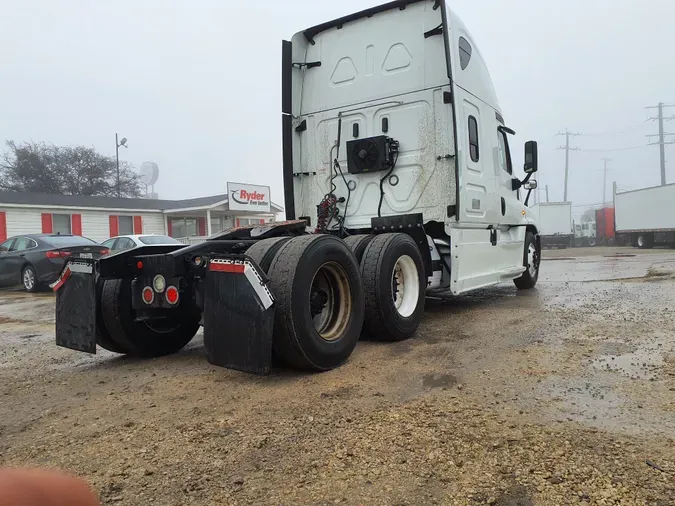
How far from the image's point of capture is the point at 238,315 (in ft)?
11.8

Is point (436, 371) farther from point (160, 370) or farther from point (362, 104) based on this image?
point (362, 104)

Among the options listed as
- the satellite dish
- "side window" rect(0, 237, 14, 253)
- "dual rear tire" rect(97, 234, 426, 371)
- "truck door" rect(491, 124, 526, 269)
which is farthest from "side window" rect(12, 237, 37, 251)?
the satellite dish

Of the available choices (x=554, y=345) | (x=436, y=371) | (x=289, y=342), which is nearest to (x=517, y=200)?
(x=554, y=345)

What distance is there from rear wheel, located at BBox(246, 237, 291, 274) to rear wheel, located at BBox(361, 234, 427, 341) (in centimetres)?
121

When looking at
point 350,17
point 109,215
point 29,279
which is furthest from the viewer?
point 109,215

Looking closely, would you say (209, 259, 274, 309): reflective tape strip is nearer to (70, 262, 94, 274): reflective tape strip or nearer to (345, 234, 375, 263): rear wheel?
(70, 262, 94, 274): reflective tape strip

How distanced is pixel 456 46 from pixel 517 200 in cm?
333

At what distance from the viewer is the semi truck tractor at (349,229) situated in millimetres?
3760

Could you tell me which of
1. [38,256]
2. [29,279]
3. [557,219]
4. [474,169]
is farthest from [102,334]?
[557,219]

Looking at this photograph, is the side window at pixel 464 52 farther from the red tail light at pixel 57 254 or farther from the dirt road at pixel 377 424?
the red tail light at pixel 57 254

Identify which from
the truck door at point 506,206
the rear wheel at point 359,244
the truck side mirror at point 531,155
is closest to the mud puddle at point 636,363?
the rear wheel at point 359,244

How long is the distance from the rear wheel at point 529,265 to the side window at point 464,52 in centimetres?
380

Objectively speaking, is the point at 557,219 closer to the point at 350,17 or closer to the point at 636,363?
the point at 350,17

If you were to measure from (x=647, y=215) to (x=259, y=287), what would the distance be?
108ft
